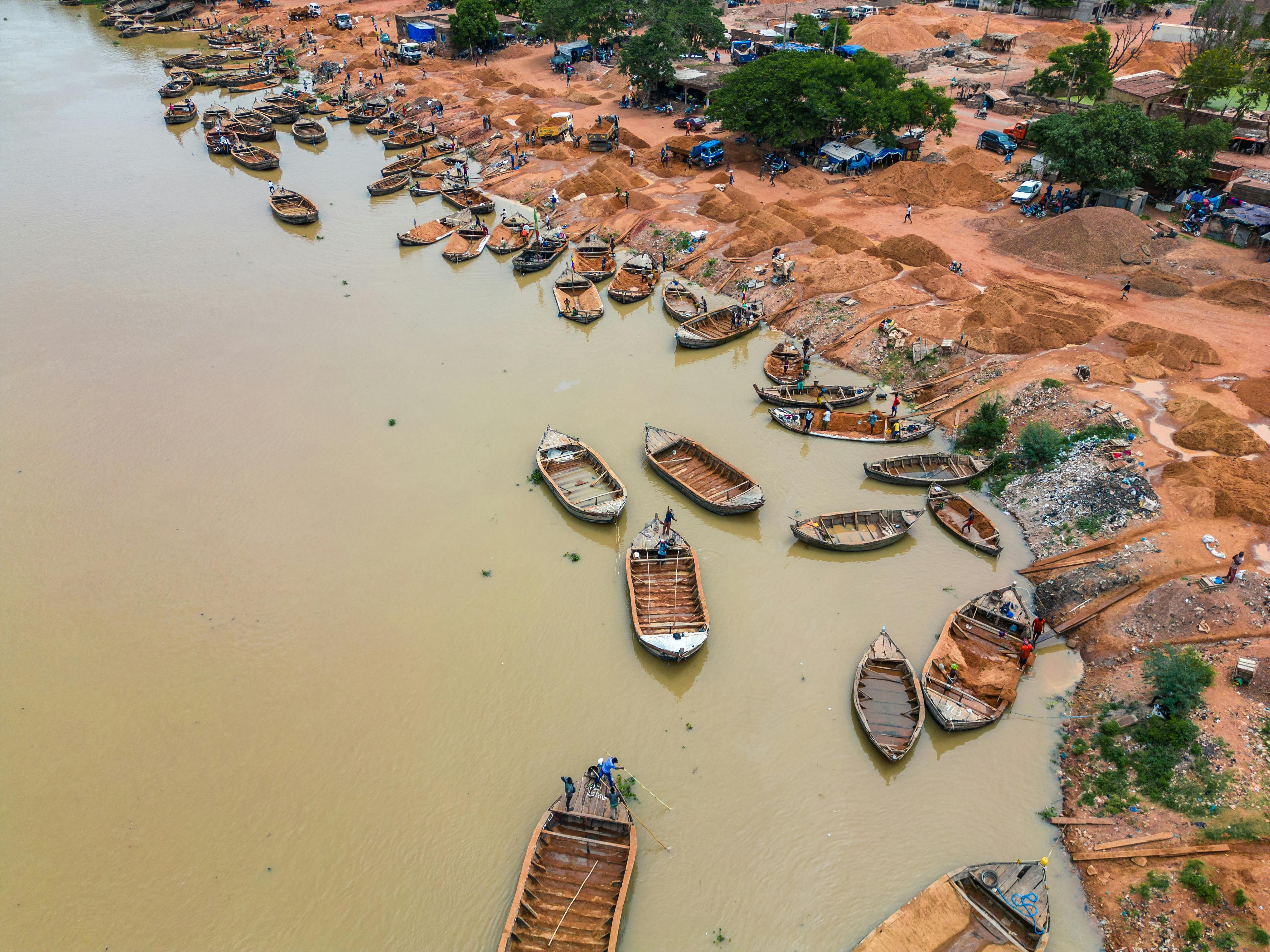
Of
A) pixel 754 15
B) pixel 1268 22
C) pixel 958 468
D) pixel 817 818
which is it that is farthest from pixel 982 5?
pixel 817 818

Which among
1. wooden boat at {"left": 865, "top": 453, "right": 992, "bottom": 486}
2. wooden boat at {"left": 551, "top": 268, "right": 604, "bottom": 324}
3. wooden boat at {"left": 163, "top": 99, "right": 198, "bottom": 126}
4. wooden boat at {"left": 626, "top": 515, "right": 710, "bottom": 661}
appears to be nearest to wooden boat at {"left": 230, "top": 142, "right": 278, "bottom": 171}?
wooden boat at {"left": 163, "top": 99, "right": 198, "bottom": 126}

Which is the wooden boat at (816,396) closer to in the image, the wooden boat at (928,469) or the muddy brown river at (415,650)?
the muddy brown river at (415,650)

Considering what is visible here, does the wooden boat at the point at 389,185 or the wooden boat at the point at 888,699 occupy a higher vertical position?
A: the wooden boat at the point at 389,185

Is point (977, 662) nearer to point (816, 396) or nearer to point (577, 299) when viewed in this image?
point (816, 396)

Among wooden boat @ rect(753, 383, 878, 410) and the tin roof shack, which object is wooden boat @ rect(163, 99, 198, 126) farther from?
the tin roof shack

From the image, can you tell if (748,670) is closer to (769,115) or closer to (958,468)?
(958,468)

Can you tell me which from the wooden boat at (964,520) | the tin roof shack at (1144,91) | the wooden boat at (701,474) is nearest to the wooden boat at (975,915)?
the wooden boat at (964,520)

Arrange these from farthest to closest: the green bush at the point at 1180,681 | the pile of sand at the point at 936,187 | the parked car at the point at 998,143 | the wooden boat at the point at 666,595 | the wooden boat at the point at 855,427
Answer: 1. the parked car at the point at 998,143
2. the pile of sand at the point at 936,187
3. the wooden boat at the point at 855,427
4. the wooden boat at the point at 666,595
5. the green bush at the point at 1180,681
